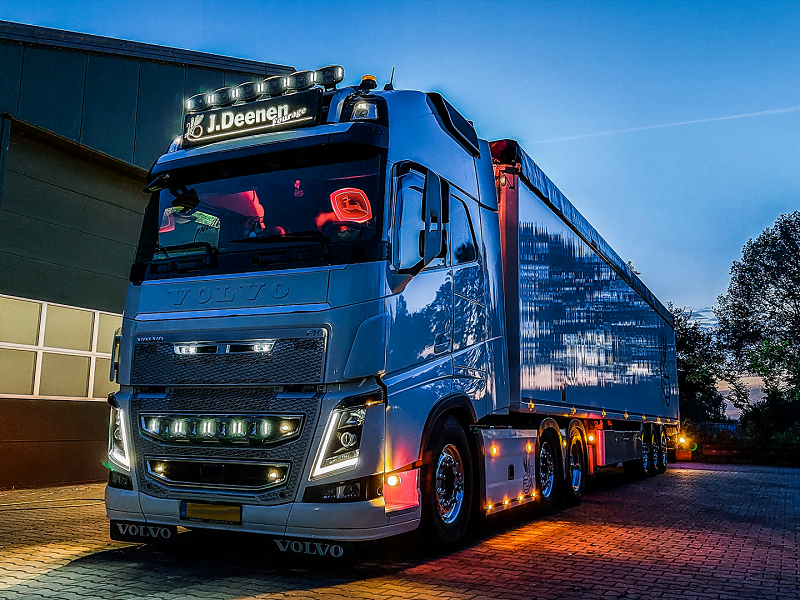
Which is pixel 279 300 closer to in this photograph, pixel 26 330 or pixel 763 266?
pixel 26 330

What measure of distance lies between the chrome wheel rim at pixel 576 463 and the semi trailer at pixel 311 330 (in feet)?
8.92

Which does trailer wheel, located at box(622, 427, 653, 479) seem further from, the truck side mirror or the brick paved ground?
the truck side mirror

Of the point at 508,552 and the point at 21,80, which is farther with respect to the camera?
the point at 21,80

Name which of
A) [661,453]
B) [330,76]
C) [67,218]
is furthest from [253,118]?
[661,453]

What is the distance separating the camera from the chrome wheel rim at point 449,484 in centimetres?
632

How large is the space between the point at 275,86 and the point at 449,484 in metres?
3.71

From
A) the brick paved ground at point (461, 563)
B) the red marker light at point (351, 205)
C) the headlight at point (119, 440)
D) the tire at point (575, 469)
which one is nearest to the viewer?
the brick paved ground at point (461, 563)

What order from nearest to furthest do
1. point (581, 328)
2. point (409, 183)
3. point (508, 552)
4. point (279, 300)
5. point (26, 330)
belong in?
point (279, 300) → point (409, 183) → point (508, 552) → point (581, 328) → point (26, 330)

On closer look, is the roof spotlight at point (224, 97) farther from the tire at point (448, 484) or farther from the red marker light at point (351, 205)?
the tire at point (448, 484)

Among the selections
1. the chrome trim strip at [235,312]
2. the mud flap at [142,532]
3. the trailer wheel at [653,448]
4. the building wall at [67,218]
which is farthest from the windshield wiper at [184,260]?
the trailer wheel at [653,448]

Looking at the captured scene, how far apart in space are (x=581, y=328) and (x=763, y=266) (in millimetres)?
34523

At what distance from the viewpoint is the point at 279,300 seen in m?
5.66

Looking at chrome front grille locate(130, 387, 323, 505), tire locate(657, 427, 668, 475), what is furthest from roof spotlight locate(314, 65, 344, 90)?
tire locate(657, 427, 668, 475)

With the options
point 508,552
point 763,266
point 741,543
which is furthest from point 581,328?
point 763,266
